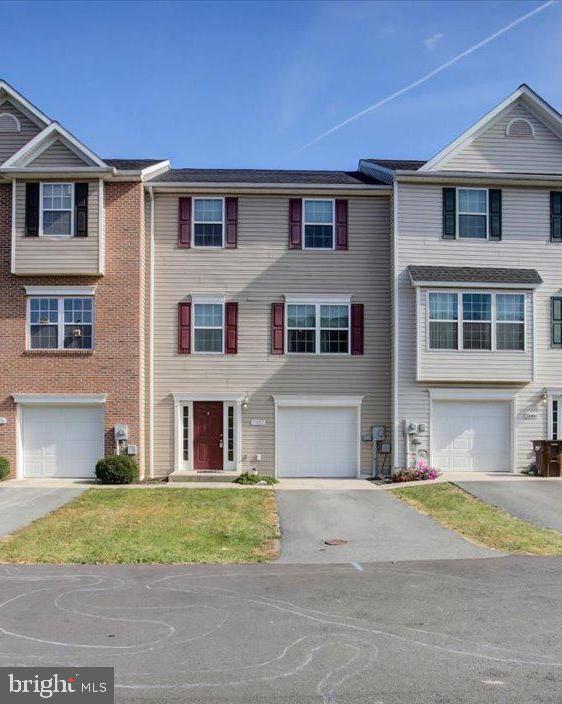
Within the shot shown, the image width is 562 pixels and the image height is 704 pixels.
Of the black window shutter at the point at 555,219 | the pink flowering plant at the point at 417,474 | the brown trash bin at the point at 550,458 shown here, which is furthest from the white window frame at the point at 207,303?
the black window shutter at the point at 555,219

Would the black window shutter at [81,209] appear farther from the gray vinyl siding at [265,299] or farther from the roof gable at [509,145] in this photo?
the roof gable at [509,145]

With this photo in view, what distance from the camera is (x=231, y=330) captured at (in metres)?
21.3

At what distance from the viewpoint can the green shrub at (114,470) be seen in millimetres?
19344

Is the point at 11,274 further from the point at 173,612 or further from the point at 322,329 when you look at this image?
the point at 173,612

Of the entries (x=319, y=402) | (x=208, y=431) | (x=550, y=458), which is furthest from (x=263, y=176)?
(x=550, y=458)

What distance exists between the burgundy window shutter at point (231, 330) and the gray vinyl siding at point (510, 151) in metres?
7.50

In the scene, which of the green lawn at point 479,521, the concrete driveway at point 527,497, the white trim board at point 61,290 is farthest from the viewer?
the white trim board at point 61,290

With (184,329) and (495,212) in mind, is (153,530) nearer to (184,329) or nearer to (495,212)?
(184,329)

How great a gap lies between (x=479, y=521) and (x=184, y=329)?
34.8 feet

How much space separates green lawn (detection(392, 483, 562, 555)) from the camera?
1223cm

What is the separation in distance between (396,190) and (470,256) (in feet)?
9.61

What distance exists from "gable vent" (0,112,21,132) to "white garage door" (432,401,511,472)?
1480cm

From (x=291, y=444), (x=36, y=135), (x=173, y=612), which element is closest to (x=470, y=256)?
(x=291, y=444)

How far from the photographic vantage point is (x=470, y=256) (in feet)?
69.0
